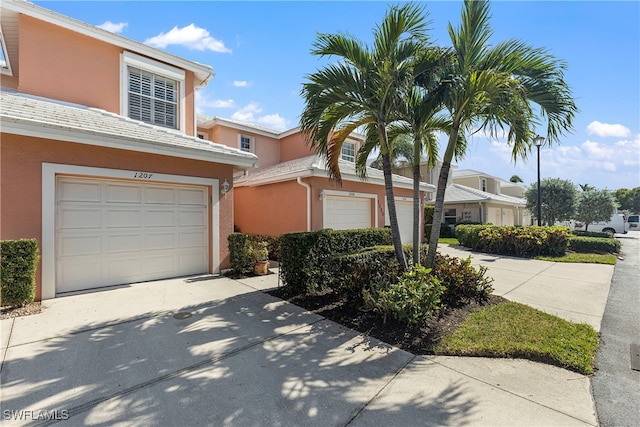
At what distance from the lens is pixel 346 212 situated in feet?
41.6

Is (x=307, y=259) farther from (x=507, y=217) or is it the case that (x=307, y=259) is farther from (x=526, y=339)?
(x=507, y=217)

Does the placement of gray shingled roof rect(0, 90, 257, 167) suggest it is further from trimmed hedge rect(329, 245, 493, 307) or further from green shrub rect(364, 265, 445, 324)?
green shrub rect(364, 265, 445, 324)

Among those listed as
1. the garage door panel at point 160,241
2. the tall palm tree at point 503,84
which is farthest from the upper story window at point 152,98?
the tall palm tree at point 503,84

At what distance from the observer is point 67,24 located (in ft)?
27.1

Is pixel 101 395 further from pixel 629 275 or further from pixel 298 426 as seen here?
pixel 629 275

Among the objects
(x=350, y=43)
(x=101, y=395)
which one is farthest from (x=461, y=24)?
(x=101, y=395)

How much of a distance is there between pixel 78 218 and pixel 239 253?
149 inches

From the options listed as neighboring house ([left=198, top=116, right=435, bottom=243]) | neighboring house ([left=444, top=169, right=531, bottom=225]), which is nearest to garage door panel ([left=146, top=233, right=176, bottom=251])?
neighboring house ([left=198, top=116, right=435, bottom=243])

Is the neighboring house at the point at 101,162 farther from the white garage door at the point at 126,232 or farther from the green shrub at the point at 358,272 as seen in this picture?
the green shrub at the point at 358,272

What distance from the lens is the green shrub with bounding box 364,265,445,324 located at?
472cm

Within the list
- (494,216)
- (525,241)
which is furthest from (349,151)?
(494,216)

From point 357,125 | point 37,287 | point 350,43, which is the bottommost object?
point 37,287

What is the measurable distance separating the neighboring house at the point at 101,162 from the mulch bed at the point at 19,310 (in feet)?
1.72

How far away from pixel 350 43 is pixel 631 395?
6.63 meters
